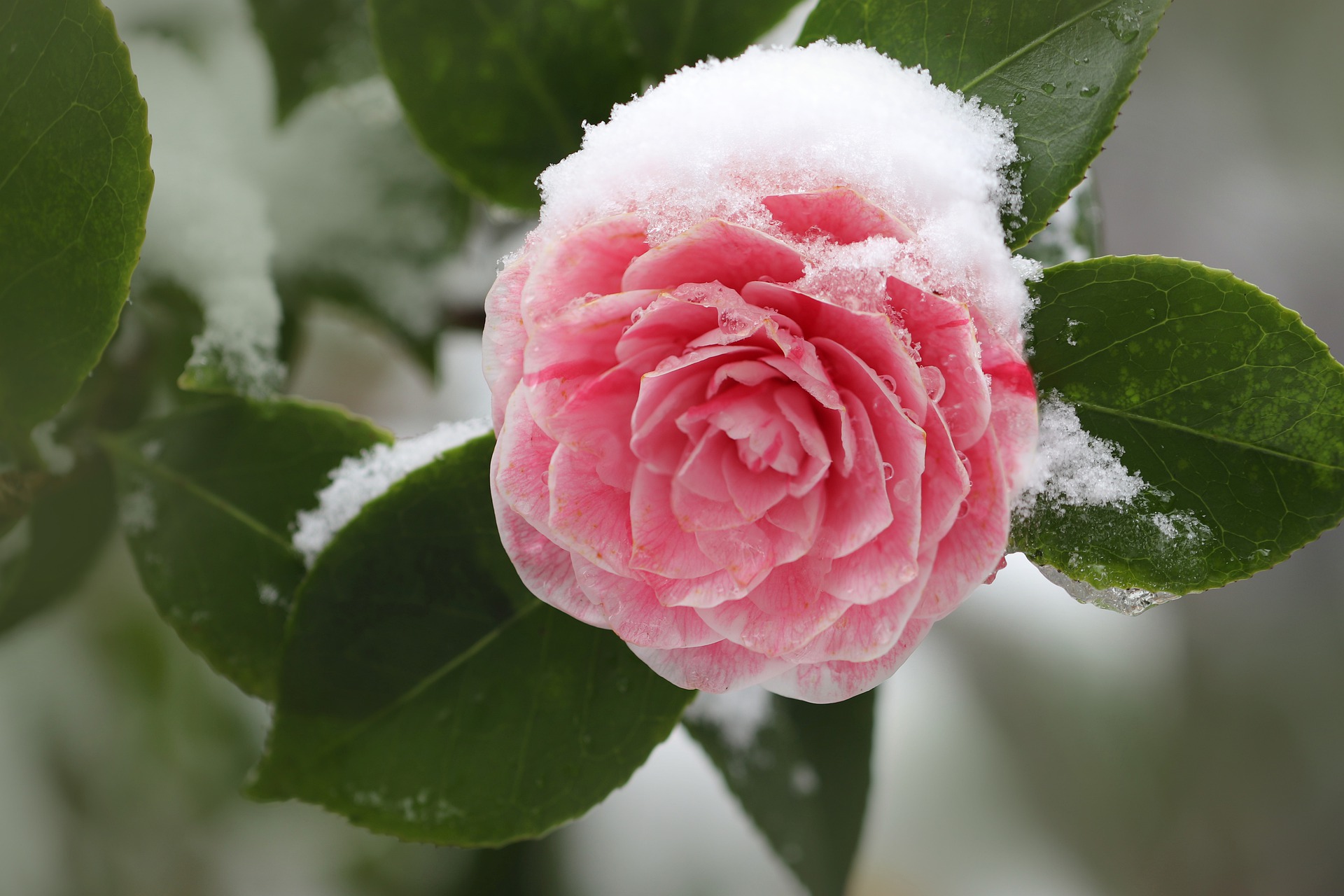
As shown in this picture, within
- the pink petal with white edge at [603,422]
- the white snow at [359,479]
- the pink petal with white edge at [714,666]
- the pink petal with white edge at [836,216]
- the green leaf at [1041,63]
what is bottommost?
the white snow at [359,479]

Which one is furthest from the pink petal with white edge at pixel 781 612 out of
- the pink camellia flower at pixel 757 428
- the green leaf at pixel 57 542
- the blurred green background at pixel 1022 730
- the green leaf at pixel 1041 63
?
the blurred green background at pixel 1022 730

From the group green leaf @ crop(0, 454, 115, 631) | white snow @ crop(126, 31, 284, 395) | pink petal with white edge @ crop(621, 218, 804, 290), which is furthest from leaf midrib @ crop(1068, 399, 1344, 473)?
green leaf @ crop(0, 454, 115, 631)

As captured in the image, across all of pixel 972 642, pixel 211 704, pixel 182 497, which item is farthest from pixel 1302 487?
pixel 211 704

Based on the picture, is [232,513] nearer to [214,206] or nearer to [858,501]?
[214,206]

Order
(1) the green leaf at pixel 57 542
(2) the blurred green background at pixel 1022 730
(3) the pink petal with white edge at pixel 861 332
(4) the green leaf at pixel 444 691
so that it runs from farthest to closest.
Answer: (2) the blurred green background at pixel 1022 730
(1) the green leaf at pixel 57 542
(4) the green leaf at pixel 444 691
(3) the pink petal with white edge at pixel 861 332

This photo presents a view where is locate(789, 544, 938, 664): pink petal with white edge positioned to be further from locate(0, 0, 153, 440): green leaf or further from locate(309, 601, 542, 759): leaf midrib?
locate(0, 0, 153, 440): green leaf

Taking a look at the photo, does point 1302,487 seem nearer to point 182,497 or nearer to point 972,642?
point 182,497

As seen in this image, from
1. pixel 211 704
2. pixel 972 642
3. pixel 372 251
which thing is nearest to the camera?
pixel 372 251

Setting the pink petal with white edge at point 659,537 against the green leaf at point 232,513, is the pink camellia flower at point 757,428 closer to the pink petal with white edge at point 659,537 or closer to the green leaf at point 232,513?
the pink petal with white edge at point 659,537
